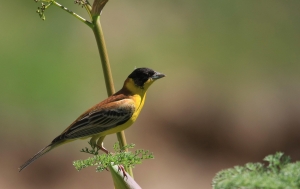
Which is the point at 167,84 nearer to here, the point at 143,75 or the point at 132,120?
the point at 143,75

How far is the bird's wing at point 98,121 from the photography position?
13.6 ft

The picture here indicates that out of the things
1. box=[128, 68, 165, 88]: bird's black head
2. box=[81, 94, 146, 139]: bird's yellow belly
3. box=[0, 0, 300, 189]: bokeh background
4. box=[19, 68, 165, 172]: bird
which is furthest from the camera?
box=[0, 0, 300, 189]: bokeh background

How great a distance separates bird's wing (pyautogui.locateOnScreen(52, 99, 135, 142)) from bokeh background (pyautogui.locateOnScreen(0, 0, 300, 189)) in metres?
3.90

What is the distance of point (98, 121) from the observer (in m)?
4.21

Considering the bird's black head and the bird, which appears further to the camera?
the bird's black head

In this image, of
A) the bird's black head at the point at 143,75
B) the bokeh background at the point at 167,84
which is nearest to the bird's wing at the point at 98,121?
the bird's black head at the point at 143,75

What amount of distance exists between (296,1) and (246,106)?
2897mm

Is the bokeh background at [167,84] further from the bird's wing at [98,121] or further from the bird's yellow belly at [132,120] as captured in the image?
the bird's wing at [98,121]

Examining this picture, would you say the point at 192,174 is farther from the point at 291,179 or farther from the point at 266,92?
the point at 291,179

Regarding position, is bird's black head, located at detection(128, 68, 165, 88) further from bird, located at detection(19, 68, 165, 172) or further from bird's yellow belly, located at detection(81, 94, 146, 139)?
bird's yellow belly, located at detection(81, 94, 146, 139)

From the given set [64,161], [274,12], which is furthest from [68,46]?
[274,12]

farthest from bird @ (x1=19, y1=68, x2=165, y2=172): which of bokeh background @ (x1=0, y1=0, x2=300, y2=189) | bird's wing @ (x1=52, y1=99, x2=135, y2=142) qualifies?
bokeh background @ (x1=0, y1=0, x2=300, y2=189)

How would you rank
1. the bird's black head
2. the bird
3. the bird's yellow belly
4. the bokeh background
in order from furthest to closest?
the bokeh background
the bird's black head
the bird
the bird's yellow belly

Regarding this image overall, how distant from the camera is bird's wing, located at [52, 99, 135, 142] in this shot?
13.6 feet
